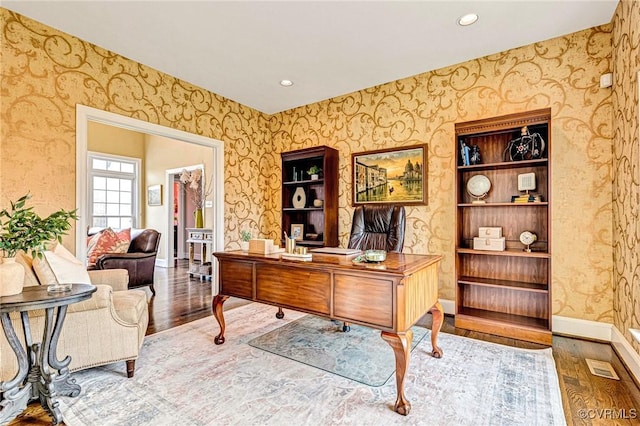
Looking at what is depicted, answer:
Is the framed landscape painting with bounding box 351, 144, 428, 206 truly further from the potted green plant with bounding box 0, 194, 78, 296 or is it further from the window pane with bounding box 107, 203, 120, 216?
the window pane with bounding box 107, 203, 120, 216

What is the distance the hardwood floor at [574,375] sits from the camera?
1562 mm

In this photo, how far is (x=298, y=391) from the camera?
1801 millimetres

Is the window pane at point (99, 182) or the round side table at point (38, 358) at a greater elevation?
→ the window pane at point (99, 182)

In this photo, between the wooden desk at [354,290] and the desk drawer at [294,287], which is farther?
the desk drawer at [294,287]

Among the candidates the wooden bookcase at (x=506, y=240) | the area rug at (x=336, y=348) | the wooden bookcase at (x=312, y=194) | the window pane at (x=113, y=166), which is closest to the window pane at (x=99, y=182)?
the window pane at (x=113, y=166)

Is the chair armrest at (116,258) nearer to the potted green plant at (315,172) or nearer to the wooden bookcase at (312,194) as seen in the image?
the wooden bookcase at (312,194)

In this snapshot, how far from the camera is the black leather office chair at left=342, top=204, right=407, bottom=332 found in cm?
284

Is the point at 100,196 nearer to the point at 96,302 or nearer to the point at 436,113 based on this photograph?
the point at 96,302

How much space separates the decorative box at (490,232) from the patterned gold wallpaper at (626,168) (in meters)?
0.81

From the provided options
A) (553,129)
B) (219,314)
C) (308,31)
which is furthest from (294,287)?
(553,129)

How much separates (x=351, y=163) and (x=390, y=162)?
54 centimetres

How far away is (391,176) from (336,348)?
2110 mm

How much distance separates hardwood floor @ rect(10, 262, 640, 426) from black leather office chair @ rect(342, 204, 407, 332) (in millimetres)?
886

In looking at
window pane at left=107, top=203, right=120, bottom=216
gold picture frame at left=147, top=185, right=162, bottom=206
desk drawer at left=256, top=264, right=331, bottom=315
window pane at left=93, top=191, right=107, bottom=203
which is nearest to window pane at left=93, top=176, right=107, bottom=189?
window pane at left=93, top=191, right=107, bottom=203
